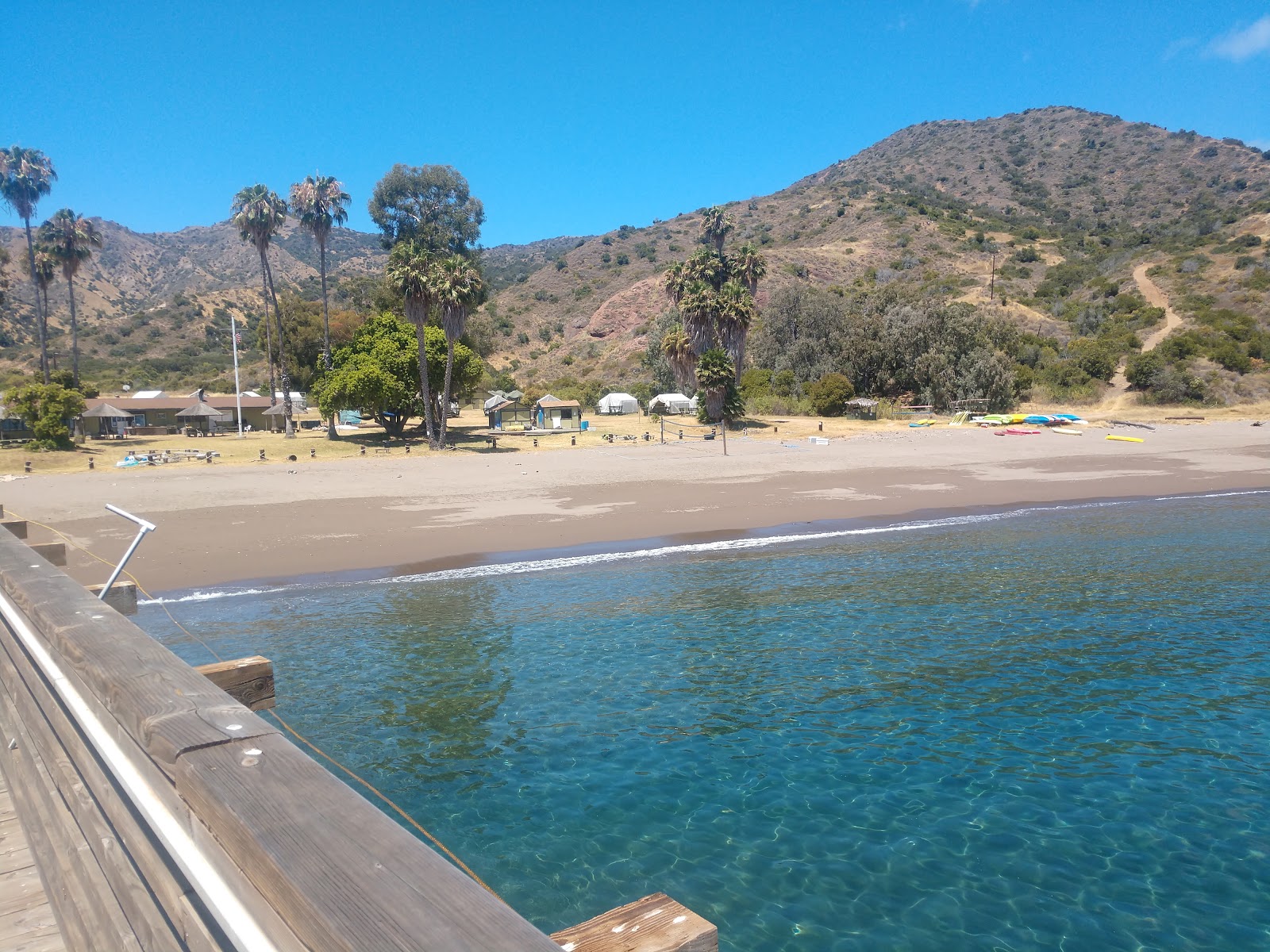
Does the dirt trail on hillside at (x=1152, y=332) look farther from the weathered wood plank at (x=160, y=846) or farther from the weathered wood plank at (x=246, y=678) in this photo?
the weathered wood plank at (x=160, y=846)

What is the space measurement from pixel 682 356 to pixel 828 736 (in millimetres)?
44076

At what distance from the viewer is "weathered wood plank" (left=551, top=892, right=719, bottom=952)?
5.62 feet

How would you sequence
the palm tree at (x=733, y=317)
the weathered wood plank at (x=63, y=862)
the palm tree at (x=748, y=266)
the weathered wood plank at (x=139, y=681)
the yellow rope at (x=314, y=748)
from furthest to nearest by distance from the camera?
the palm tree at (x=748, y=266) < the palm tree at (x=733, y=317) < the yellow rope at (x=314, y=748) < the weathered wood plank at (x=63, y=862) < the weathered wood plank at (x=139, y=681)

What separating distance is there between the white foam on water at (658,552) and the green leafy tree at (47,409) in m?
28.2

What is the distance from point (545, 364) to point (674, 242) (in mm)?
50663

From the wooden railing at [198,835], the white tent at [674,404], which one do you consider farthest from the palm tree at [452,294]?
the wooden railing at [198,835]

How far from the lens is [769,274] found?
88750 mm

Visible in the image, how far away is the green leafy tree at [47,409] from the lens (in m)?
36.7

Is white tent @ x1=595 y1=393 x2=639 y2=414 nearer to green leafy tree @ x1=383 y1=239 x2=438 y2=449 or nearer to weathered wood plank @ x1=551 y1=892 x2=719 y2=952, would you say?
green leafy tree @ x1=383 y1=239 x2=438 y2=449

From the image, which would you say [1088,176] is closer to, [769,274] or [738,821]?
[769,274]

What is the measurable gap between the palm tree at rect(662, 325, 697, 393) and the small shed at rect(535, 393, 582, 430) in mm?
7248

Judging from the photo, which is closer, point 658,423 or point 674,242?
point 658,423

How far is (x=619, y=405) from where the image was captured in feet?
180

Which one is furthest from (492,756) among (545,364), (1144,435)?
(545,364)
